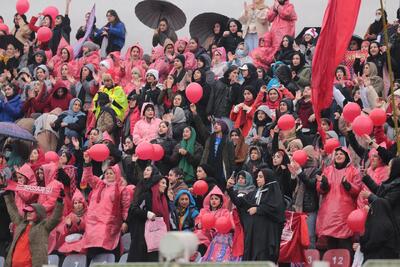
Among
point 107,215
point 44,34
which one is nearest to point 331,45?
point 107,215

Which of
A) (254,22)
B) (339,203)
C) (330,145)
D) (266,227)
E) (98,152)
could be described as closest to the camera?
(266,227)

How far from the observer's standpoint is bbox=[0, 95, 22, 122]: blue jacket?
2702 centimetres

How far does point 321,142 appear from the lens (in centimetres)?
2294

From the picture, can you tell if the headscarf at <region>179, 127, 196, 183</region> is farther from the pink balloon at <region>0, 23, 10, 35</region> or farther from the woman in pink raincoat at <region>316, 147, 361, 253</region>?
the pink balloon at <region>0, 23, 10, 35</region>

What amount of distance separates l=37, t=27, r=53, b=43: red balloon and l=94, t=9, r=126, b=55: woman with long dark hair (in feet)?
3.16

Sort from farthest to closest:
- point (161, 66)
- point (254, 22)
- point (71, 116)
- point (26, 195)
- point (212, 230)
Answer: point (254, 22) → point (161, 66) → point (71, 116) → point (26, 195) → point (212, 230)

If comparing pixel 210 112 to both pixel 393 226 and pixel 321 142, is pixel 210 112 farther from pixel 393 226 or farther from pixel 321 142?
pixel 393 226

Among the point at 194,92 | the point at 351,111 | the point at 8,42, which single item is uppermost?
the point at 8,42

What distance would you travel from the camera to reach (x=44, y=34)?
1181 inches

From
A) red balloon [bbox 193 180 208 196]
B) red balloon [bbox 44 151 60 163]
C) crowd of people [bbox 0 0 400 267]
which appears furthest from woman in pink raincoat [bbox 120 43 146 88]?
red balloon [bbox 193 180 208 196]

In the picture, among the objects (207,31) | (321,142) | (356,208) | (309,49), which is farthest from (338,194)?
(207,31)

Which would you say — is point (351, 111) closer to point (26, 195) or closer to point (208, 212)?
point (208, 212)

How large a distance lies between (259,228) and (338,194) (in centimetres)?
131

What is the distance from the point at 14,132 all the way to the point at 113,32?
17.6ft
